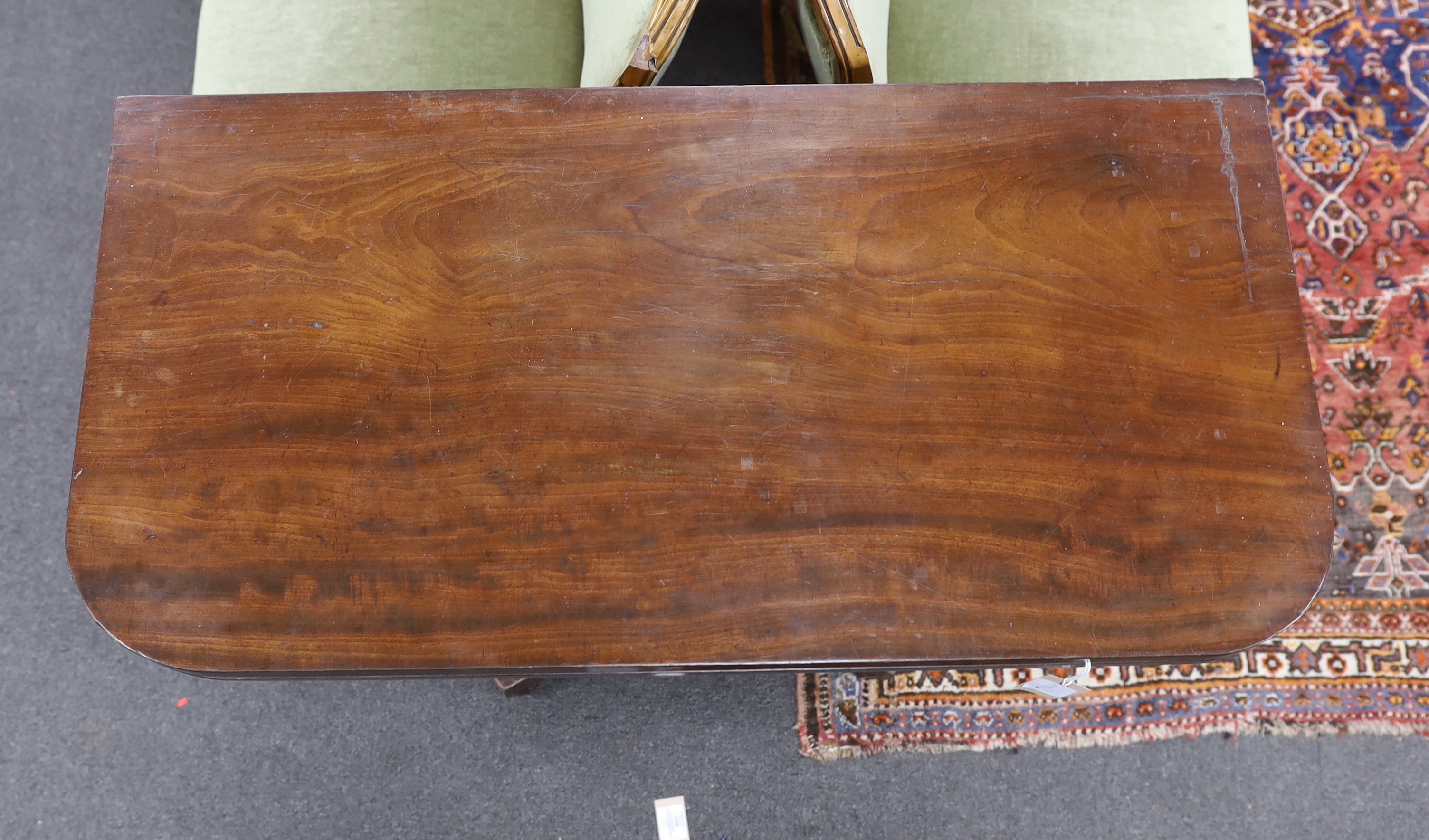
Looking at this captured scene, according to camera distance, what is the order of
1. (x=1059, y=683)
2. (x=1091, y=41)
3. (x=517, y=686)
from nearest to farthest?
(x=1059, y=683)
(x=1091, y=41)
(x=517, y=686)

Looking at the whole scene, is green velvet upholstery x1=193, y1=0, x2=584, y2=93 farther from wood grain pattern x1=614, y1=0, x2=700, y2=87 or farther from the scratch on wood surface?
the scratch on wood surface

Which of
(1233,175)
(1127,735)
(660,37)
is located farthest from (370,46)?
(1127,735)

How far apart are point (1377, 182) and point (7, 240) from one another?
7.45 feet

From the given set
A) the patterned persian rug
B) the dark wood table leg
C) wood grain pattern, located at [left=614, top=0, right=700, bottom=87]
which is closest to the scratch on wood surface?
wood grain pattern, located at [left=614, top=0, right=700, bottom=87]

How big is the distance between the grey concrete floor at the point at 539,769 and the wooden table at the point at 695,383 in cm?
57

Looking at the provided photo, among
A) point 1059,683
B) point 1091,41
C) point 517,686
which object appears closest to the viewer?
point 1059,683

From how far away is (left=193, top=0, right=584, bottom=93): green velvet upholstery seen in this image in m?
1.00

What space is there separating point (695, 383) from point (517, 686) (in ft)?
2.15

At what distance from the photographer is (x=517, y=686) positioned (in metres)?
1.15

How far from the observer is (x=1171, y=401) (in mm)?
715

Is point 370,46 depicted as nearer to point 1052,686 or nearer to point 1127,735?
point 1052,686

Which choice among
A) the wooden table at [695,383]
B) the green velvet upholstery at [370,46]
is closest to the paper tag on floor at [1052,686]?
the wooden table at [695,383]

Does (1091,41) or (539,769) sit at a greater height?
(1091,41)

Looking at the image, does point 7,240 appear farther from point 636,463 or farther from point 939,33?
point 939,33
